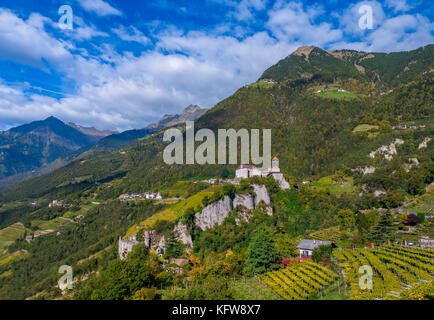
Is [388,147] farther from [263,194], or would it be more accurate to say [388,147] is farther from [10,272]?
[10,272]

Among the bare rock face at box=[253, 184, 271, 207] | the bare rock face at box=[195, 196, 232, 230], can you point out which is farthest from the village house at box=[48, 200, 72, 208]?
the bare rock face at box=[253, 184, 271, 207]

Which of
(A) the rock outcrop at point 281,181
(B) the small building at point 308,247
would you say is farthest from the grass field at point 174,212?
(B) the small building at point 308,247

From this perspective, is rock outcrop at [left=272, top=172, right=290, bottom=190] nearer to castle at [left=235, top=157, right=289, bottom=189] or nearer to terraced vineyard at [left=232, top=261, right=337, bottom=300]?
castle at [left=235, top=157, right=289, bottom=189]

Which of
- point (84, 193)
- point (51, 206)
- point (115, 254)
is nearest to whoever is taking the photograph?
point (115, 254)

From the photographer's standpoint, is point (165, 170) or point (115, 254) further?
point (165, 170)

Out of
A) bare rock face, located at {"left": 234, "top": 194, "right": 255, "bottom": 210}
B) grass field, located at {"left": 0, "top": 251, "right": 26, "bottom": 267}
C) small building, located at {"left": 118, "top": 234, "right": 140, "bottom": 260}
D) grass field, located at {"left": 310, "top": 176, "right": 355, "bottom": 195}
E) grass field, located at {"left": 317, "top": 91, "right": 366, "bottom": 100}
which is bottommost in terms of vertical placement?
grass field, located at {"left": 0, "top": 251, "right": 26, "bottom": 267}

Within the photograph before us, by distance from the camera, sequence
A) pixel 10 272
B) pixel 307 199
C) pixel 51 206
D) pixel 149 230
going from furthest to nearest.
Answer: pixel 51 206 → pixel 10 272 → pixel 307 199 → pixel 149 230

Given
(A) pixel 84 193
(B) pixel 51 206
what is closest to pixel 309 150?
(A) pixel 84 193
